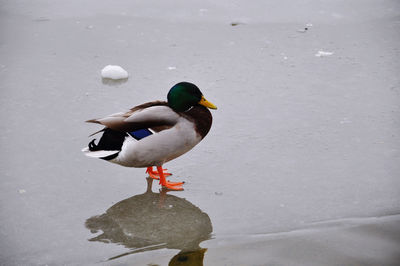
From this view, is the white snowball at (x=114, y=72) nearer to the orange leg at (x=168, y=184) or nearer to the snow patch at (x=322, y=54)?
the orange leg at (x=168, y=184)

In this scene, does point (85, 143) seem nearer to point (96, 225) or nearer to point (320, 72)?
point (96, 225)

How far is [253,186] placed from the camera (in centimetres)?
355

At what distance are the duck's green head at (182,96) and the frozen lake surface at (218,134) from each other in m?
0.42

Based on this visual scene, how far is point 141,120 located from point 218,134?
88 centimetres

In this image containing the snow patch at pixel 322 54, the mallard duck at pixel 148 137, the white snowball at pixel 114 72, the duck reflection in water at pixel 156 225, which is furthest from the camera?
the snow patch at pixel 322 54

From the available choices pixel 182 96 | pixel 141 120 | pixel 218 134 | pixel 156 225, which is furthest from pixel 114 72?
pixel 156 225

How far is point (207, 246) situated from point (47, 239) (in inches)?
35.1

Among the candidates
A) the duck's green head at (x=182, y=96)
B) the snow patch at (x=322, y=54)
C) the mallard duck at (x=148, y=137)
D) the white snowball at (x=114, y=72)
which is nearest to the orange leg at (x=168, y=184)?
the mallard duck at (x=148, y=137)

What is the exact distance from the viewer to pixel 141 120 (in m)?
3.57

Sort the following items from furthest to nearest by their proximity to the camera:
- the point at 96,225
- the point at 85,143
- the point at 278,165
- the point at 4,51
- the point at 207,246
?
1. the point at 4,51
2. the point at 85,143
3. the point at 278,165
4. the point at 96,225
5. the point at 207,246

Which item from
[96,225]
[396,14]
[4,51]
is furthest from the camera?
[396,14]

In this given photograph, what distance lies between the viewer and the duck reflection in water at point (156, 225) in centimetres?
295

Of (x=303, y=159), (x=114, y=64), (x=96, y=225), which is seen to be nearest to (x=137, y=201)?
(x=96, y=225)

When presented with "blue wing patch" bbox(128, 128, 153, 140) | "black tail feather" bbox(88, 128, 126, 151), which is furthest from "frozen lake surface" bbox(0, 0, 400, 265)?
"blue wing patch" bbox(128, 128, 153, 140)
